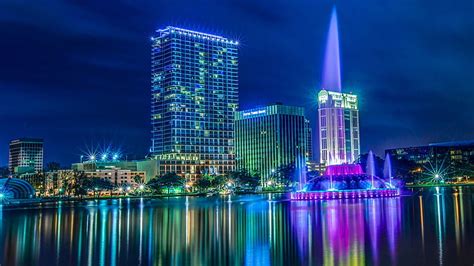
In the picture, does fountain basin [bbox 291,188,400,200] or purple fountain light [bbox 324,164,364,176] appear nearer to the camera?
fountain basin [bbox 291,188,400,200]

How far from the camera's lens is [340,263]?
25594mm

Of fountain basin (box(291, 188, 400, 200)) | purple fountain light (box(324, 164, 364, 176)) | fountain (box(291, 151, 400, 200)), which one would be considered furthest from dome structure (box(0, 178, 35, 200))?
purple fountain light (box(324, 164, 364, 176))

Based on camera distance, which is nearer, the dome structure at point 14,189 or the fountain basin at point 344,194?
the fountain basin at point 344,194

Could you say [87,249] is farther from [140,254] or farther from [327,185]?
[327,185]

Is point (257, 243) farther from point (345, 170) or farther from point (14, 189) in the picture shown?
point (14, 189)

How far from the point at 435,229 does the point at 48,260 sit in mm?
29104

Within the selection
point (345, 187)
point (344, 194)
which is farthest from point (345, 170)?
point (344, 194)

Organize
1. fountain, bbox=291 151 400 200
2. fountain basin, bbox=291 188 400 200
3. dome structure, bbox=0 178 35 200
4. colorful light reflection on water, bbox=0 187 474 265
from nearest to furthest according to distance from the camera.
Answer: colorful light reflection on water, bbox=0 187 474 265 → fountain basin, bbox=291 188 400 200 → fountain, bbox=291 151 400 200 → dome structure, bbox=0 178 35 200

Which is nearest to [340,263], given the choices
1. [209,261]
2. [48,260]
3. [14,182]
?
[209,261]

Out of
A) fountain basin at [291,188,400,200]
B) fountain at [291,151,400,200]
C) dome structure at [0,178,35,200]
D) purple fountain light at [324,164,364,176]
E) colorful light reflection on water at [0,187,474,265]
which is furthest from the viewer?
dome structure at [0,178,35,200]

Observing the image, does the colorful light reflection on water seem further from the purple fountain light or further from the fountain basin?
the purple fountain light

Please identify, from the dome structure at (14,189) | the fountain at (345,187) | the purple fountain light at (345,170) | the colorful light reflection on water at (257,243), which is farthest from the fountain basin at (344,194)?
the dome structure at (14,189)

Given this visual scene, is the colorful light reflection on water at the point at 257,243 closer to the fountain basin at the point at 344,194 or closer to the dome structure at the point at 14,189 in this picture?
the fountain basin at the point at 344,194

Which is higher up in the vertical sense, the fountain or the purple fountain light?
the purple fountain light
